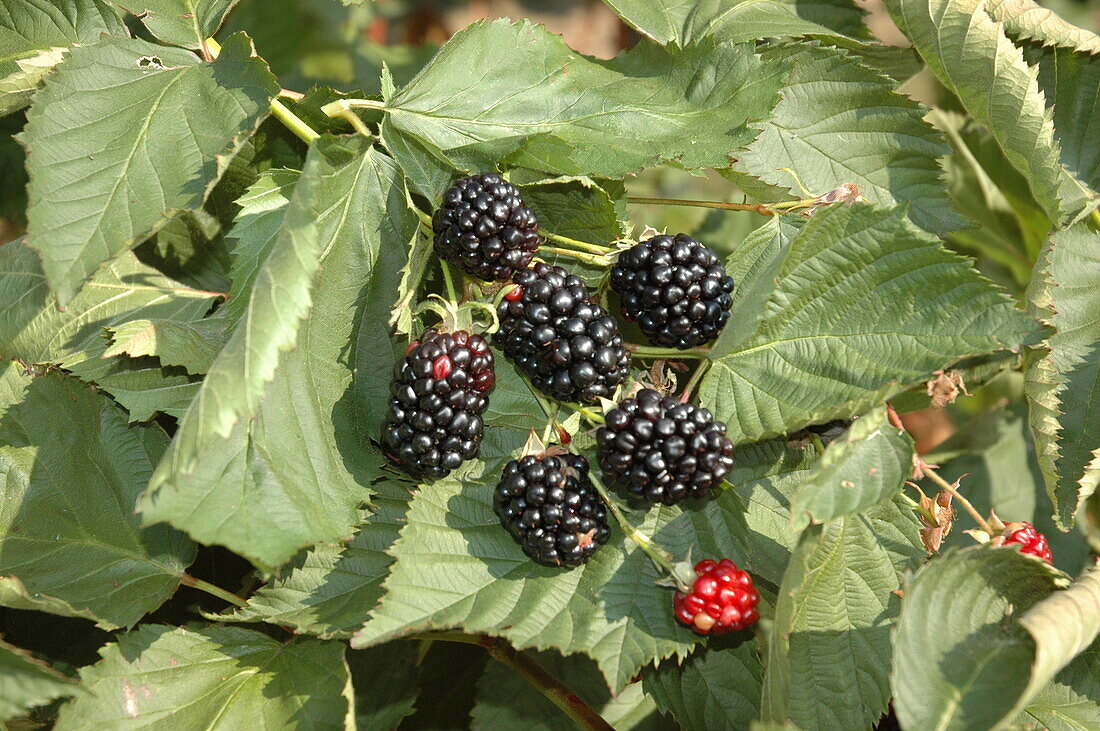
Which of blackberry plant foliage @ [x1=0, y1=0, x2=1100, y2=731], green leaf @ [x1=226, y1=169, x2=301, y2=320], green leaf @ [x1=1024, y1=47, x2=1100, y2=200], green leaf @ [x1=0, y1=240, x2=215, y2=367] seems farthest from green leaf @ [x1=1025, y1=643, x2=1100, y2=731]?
green leaf @ [x1=0, y1=240, x2=215, y2=367]

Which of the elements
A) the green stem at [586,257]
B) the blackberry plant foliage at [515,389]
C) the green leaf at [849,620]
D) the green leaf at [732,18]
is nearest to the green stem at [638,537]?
the blackberry plant foliage at [515,389]

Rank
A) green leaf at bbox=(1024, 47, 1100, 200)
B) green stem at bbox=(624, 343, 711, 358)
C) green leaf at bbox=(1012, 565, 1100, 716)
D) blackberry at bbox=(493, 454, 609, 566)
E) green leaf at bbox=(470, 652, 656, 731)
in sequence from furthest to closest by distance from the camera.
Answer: green leaf at bbox=(1024, 47, 1100, 200) → green leaf at bbox=(470, 652, 656, 731) → green stem at bbox=(624, 343, 711, 358) → blackberry at bbox=(493, 454, 609, 566) → green leaf at bbox=(1012, 565, 1100, 716)

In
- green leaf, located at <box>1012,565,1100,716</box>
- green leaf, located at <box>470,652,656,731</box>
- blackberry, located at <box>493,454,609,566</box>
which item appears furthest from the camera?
green leaf, located at <box>470,652,656,731</box>

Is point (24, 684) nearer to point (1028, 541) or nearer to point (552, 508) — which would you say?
point (552, 508)

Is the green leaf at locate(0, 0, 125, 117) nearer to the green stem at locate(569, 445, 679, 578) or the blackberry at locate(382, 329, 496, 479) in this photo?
the blackberry at locate(382, 329, 496, 479)

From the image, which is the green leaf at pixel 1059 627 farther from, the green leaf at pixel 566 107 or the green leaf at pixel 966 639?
the green leaf at pixel 566 107

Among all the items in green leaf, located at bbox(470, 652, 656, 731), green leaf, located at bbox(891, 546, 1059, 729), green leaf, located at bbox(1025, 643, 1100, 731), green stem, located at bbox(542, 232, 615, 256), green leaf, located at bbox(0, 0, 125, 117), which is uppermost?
green leaf, located at bbox(0, 0, 125, 117)

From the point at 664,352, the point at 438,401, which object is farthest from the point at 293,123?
the point at 664,352
